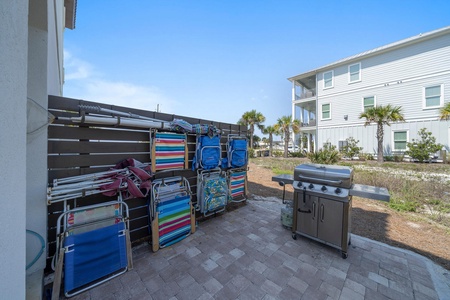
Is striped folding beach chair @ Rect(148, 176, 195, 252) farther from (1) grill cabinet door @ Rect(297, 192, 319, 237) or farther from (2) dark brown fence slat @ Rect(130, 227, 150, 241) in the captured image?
(1) grill cabinet door @ Rect(297, 192, 319, 237)

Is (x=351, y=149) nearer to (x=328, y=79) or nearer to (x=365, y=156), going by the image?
(x=365, y=156)

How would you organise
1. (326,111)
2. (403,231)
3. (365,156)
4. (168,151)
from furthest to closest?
1. (326,111)
2. (365,156)
3. (403,231)
4. (168,151)

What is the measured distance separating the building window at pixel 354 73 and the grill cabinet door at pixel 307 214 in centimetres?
1460

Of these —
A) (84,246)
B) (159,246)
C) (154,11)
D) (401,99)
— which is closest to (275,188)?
(159,246)

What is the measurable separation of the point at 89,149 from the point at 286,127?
1616 centimetres

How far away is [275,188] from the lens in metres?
6.19

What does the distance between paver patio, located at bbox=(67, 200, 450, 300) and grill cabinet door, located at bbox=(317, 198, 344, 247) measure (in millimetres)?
242

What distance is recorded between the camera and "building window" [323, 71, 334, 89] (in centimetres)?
1400

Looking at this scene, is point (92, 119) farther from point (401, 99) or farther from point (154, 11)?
point (401, 99)

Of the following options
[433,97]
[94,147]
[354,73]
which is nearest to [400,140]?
[433,97]

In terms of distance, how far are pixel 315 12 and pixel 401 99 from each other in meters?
9.77

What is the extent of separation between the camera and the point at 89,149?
2234 mm

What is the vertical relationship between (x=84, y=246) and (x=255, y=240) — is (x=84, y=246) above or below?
above

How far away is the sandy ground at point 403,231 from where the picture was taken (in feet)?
8.67
